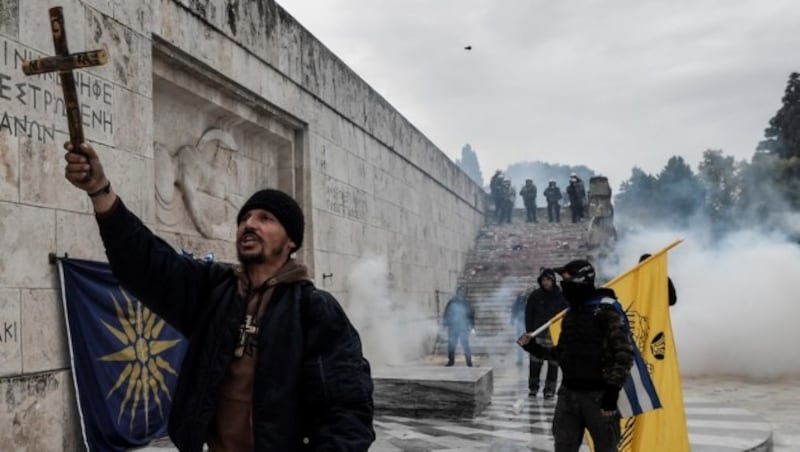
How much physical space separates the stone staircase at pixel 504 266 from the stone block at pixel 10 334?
38.9 feet

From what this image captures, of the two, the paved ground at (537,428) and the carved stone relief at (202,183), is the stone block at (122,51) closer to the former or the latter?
the carved stone relief at (202,183)

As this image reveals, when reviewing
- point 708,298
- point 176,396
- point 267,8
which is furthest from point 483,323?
point 176,396

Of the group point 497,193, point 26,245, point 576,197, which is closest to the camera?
point 26,245

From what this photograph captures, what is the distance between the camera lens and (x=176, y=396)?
7.40ft

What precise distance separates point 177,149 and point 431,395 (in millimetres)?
4082

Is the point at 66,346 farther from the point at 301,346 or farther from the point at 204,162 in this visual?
the point at 301,346

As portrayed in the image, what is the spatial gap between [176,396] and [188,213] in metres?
6.66

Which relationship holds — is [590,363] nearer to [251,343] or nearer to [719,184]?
[251,343]

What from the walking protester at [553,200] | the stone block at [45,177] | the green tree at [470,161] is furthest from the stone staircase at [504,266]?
the green tree at [470,161]

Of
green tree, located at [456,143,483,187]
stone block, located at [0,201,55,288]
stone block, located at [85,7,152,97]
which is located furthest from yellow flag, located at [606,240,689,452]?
green tree, located at [456,143,483,187]

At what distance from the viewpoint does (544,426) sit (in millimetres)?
7805

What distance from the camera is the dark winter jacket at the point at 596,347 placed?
431 centimetres

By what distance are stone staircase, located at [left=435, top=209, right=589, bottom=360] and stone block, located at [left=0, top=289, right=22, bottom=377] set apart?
11864 millimetres

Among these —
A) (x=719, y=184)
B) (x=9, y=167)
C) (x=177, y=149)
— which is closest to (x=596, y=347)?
(x=9, y=167)
